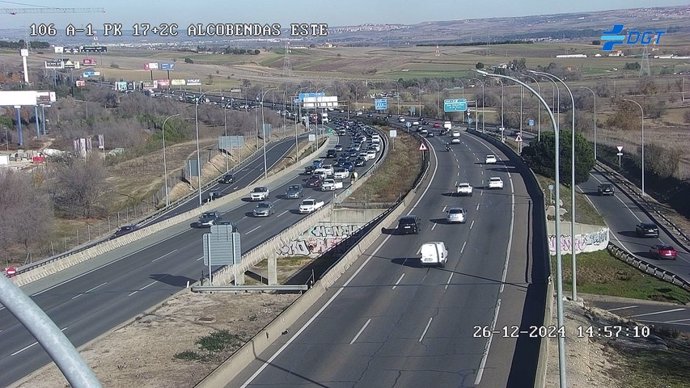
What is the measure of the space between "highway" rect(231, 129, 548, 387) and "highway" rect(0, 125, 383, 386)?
577cm

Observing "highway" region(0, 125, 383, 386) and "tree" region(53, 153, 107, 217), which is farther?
"tree" region(53, 153, 107, 217)

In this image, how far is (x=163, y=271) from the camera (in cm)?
3522

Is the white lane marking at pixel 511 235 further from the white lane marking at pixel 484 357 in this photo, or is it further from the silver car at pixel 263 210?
the silver car at pixel 263 210

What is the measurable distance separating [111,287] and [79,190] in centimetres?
3397

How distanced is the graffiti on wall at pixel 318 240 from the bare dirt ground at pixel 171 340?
52.8 feet

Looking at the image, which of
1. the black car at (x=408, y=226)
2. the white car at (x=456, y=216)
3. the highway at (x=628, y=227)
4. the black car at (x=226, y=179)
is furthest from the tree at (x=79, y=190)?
the highway at (x=628, y=227)

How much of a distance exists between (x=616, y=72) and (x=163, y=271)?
430 ft

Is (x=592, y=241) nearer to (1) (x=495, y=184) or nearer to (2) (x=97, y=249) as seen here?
(1) (x=495, y=184)

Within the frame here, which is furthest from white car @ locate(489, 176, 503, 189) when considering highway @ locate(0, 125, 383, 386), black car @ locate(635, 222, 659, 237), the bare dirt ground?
the bare dirt ground

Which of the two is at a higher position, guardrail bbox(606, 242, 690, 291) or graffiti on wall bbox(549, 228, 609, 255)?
graffiti on wall bbox(549, 228, 609, 255)

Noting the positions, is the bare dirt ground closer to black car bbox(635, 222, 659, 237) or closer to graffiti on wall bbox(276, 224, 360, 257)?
graffiti on wall bbox(276, 224, 360, 257)

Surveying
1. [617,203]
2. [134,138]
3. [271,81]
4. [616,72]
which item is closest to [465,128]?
[134,138]

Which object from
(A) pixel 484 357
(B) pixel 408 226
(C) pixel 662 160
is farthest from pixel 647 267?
(C) pixel 662 160

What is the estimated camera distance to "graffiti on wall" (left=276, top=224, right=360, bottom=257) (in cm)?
4594
